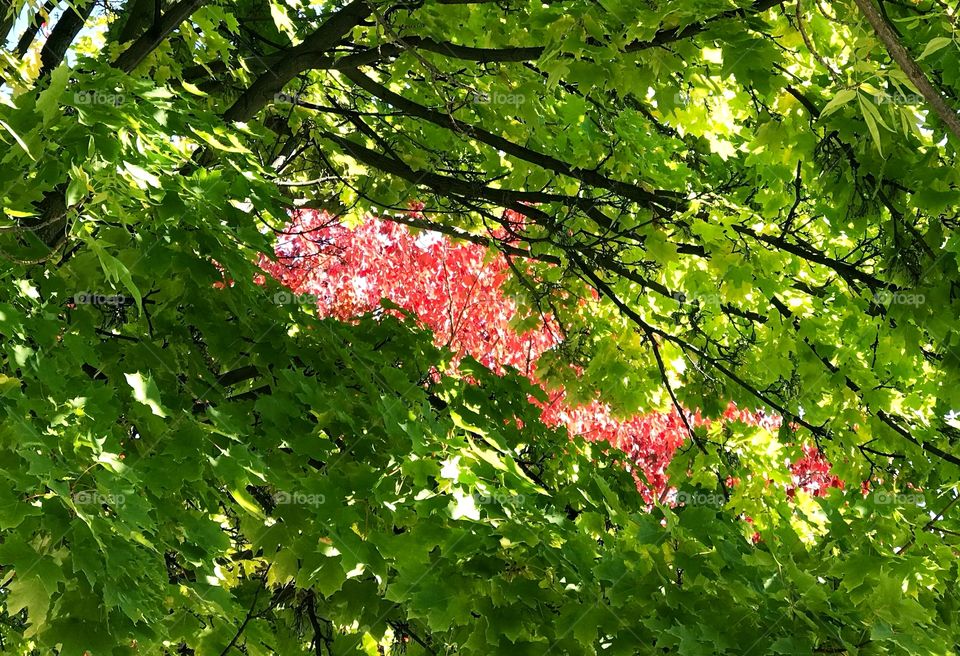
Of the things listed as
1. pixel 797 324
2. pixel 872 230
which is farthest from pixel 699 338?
pixel 872 230

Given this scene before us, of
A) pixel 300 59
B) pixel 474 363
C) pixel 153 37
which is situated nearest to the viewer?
pixel 153 37

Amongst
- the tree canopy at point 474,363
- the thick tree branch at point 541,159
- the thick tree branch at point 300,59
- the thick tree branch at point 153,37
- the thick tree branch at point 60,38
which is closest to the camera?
the tree canopy at point 474,363

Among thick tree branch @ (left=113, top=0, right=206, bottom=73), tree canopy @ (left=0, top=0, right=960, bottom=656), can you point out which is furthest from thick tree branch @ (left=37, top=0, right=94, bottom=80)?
thick tree branch @ (left=113, top=0, right=206, bottom=73)

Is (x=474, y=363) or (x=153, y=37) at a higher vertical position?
(x=153, y=37)

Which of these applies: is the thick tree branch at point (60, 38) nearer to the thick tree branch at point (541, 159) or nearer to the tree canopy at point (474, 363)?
the tree canopy at point (474, 363)

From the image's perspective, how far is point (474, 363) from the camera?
480 cm

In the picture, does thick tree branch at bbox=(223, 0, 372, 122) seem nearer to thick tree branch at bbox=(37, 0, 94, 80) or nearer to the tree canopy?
the tree canopy

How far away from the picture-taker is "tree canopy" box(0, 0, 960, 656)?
2.47 m

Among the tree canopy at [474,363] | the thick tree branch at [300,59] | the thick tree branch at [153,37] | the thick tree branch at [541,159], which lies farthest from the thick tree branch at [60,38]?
the thick tree branch at [541,159]

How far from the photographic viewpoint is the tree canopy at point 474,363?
2.47 metres

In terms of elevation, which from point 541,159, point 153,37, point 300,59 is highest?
point 541,159

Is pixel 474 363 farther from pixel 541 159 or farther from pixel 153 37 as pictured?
pixel 153 37

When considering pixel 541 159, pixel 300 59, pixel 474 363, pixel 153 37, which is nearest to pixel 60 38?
pixel 153 37

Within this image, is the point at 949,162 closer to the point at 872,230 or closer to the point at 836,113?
the point at 836,113
